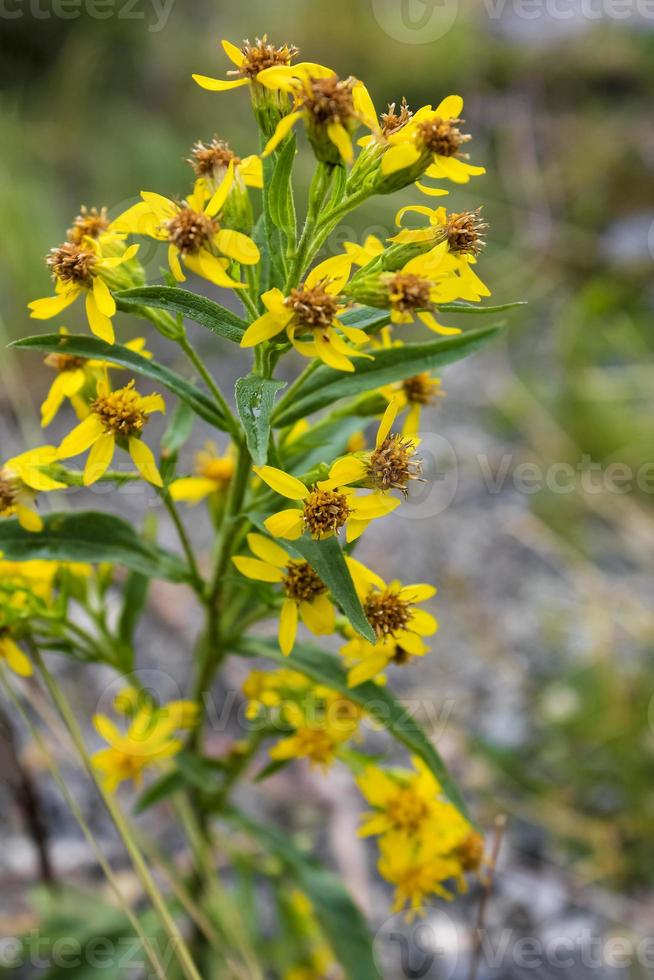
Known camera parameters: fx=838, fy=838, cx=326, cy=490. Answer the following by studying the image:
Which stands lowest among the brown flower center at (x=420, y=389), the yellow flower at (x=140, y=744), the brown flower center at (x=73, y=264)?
the yellow flower at (x=140, y=744)

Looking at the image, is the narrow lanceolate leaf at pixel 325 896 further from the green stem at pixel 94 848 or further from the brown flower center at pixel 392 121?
the brown flower center at pixel 392 121

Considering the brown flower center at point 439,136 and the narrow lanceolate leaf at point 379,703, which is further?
the narrow lanceolate leaf at point 379,703

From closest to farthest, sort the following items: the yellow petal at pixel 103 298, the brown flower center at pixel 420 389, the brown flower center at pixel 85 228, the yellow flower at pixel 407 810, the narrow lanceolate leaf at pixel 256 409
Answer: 1. the narrow lanceolate leaf at pixel 256 409
2. the yellow petal at pixel 103 298
3. the brown flower center at pixel 85 228
4. the brown flower center at pixel 420 389
5. the yellow flower at pixel 407 810

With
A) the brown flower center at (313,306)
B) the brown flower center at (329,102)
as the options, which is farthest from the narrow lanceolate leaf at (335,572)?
the brown flower center at (329,102)

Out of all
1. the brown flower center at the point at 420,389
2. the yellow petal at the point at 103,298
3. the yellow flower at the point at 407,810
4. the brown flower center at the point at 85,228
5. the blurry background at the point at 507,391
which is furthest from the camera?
the blurry background at the point at 507,391


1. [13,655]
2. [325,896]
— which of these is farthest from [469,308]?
[325,896]

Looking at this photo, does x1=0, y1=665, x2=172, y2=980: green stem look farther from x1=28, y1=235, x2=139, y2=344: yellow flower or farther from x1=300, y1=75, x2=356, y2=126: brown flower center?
x1=300, y1=75, x2=356, y2=126: brown flower center

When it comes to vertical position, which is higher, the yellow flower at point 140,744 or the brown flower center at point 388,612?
the brown flower center at point 388,612

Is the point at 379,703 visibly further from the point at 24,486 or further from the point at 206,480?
the point at 24,486

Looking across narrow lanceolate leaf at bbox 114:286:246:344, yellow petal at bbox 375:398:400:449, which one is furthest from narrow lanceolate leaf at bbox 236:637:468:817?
narrow lanceolate leaf at bbox 114:286:246:344

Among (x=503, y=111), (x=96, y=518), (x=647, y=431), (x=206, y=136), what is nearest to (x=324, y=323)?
(x=96, y=518)
